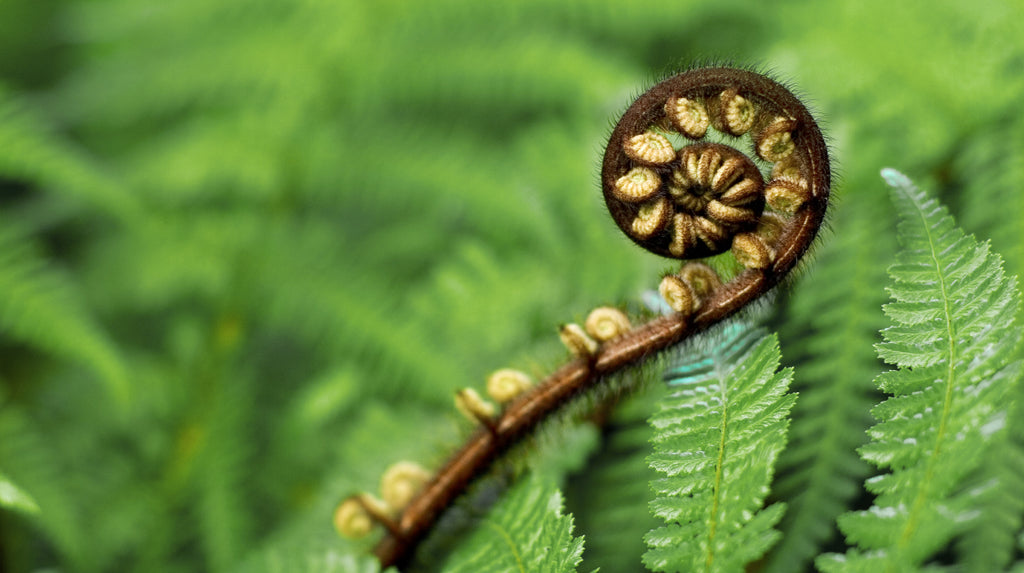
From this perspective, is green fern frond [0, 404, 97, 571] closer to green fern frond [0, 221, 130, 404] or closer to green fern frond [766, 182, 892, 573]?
green fern frond [0, 221, 130, 404]

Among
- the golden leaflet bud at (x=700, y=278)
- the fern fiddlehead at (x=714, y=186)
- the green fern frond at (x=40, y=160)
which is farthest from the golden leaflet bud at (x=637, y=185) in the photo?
the green fern frond at (x=40, y=160)

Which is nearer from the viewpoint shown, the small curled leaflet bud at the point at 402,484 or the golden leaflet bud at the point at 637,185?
the golden leaflet bud at the point at 637,185

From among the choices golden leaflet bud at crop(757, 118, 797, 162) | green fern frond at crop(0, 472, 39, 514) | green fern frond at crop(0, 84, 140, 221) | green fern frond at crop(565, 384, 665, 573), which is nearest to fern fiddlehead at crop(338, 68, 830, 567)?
golden leaflet bud at crop(757, 118, 797, 162)

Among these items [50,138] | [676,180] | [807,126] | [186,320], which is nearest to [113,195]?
[50,138]

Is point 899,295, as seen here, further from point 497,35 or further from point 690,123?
point 497,35

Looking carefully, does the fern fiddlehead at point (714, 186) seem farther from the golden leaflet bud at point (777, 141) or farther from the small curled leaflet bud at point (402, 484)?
the small curled leaflet bud at point (402, 484)

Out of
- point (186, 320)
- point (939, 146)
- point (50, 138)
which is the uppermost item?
point (50, 138)

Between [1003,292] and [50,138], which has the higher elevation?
[50,138]
